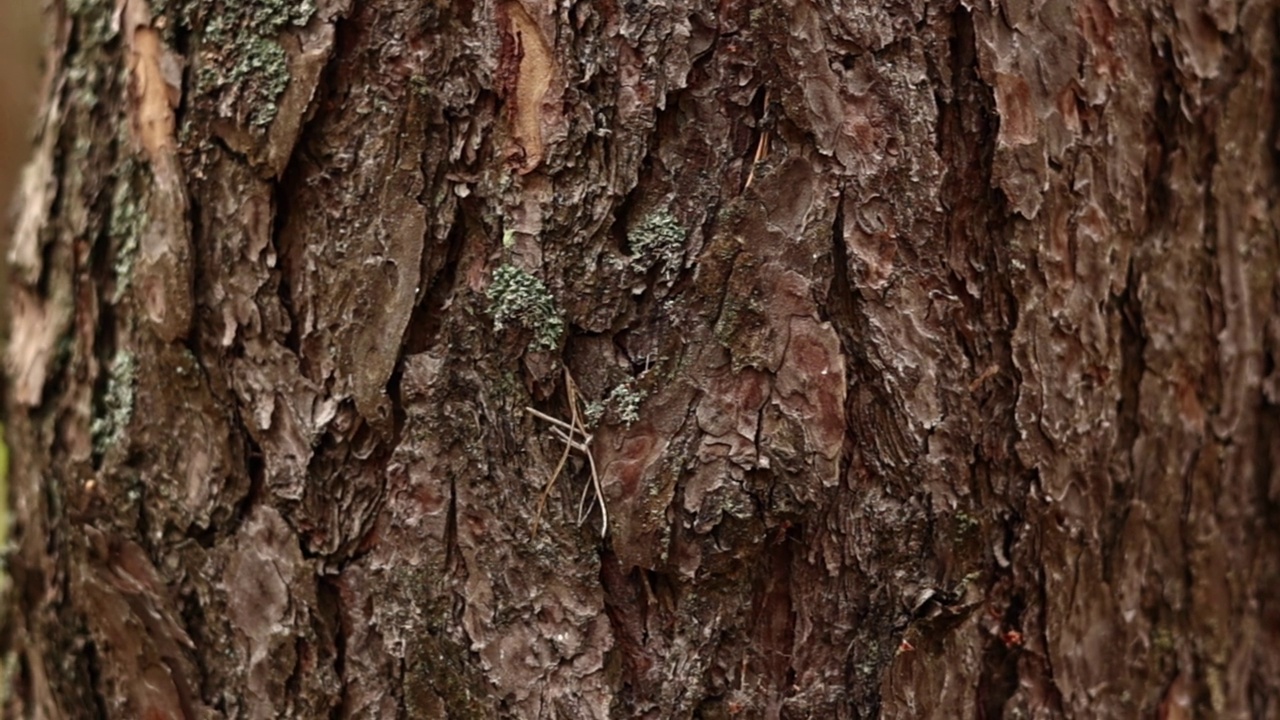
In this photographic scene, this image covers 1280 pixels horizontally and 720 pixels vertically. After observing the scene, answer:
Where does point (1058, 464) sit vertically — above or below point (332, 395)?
above

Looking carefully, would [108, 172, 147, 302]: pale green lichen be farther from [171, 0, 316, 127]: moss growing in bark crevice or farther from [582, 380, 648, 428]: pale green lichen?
[582, 380, 648, 428]: pale green lichen

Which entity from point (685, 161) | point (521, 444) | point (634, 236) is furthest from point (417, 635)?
point (685, 161)

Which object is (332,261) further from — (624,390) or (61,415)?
(61,415)

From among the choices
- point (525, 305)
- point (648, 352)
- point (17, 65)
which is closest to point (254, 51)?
point (525, 305)

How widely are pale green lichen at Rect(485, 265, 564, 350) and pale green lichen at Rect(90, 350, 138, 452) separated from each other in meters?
0.55

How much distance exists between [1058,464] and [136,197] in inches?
50.4

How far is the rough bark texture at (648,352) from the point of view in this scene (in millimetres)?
1253

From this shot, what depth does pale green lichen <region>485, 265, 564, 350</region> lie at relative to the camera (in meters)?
1.25

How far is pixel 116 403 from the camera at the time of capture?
1464 mm

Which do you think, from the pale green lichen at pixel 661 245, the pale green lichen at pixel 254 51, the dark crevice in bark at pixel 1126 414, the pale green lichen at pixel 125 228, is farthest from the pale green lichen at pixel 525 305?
the dark crevice in bark at pixel 1126 414

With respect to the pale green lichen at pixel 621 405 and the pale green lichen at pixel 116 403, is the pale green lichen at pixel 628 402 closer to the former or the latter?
the pale green lichen at pixel 621 405

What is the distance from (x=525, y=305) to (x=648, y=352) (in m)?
0.16

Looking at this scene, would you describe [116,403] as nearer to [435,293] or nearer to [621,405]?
[435,293]

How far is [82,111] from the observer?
1.55 meters
